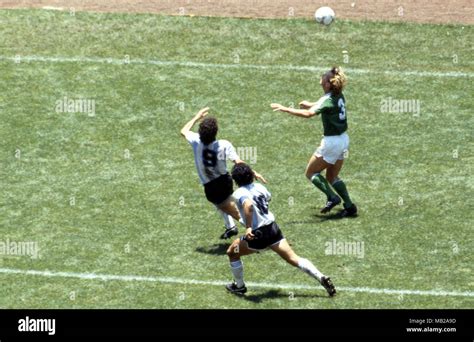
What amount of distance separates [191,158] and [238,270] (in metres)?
5.60

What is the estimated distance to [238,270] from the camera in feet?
61.5

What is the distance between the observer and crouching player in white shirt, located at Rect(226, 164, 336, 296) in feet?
60.5

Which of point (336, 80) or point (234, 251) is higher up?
point (336, 80)

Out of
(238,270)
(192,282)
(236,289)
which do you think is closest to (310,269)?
(238,270)

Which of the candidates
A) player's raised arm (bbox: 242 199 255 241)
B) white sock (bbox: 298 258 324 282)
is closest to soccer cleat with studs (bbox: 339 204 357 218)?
white sock (bbox: 298 258 324 282)

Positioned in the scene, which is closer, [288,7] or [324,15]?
[324,15]

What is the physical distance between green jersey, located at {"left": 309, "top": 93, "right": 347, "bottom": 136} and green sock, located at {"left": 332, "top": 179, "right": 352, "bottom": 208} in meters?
0.83

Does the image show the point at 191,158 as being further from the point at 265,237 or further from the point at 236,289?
the point at 265,237

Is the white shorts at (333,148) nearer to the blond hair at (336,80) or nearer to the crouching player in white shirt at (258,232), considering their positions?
the blond hair at (336,80)

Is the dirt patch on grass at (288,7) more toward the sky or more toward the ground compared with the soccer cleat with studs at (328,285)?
more toward the sky

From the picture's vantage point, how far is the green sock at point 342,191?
21.4 metres

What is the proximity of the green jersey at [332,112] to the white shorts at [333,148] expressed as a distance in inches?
3.7

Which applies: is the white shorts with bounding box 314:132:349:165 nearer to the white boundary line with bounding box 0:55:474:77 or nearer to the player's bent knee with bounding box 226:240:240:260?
the player's bent knee with bounding box 226:240:240:260

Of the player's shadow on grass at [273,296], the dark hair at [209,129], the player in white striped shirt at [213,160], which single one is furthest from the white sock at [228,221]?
the player's shadow on grass at [273,296]
